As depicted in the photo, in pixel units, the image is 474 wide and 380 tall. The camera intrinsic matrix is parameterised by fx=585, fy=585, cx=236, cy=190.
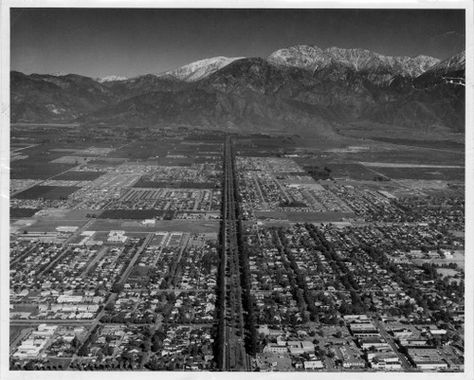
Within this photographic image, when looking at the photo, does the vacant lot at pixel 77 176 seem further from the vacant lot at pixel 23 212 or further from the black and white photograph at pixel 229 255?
the vacant lot at pixel 23 212

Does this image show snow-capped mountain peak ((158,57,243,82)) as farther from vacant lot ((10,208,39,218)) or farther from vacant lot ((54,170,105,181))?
vacant lot ((10,208,39,218))

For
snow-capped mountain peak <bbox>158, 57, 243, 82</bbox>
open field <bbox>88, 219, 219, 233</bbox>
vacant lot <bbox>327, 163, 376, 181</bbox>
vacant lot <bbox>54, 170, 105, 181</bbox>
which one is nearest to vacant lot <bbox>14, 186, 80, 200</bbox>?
vacant lot <bbox>54, 170, 105, 181</bbox>

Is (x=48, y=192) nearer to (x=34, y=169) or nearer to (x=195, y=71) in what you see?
(x=34, y=169)

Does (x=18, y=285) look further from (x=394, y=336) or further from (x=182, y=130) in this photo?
(x=182, y=130)

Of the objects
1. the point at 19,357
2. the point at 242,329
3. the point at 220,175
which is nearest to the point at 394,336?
the point at 242,329

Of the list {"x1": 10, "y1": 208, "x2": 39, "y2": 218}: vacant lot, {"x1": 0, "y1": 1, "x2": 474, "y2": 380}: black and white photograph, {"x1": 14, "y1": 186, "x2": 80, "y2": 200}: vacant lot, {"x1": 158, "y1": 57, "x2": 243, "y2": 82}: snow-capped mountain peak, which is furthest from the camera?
{"x1": 158, "y1": 57, "x2": 243, "y2": 82}: snow-capped mountain peak

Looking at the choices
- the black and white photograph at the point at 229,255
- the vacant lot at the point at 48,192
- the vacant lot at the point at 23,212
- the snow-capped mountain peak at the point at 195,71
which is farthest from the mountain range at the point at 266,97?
the vacant lot at the point at 23,212
